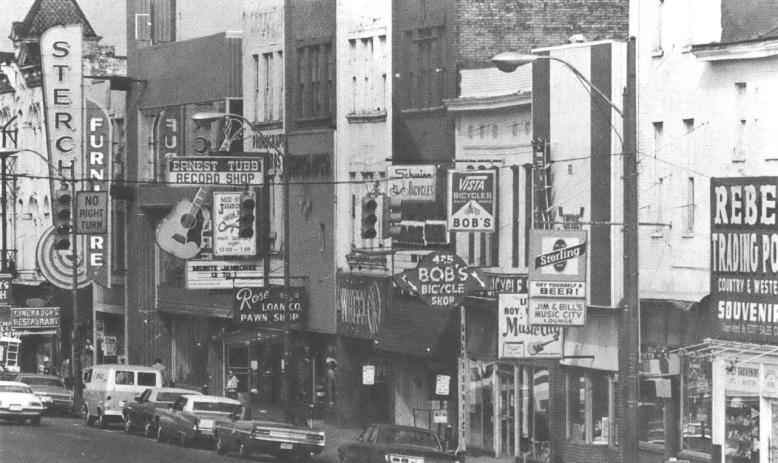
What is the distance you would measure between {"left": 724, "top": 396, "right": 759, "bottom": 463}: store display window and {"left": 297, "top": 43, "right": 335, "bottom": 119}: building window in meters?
22.4

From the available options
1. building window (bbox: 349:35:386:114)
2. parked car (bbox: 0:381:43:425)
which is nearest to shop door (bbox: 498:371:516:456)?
building window (bbox: 349:35:386:114)

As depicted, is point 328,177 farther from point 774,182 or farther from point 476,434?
point 774,182

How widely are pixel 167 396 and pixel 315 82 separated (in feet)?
38.7

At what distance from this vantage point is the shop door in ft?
141

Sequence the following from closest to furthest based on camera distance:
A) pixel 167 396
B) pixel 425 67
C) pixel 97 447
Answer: pixel 97 447 < pixel 425 67 < pixel 167 396

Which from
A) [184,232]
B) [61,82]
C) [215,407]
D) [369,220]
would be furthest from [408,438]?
[61,82]

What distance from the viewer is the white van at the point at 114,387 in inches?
2088

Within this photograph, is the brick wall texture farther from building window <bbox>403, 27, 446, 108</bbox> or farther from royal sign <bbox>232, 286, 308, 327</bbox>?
royal sign <bbox>232, 286, 308, 327</bbox>

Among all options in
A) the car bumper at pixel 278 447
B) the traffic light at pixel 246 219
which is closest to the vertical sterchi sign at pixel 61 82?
the traffic light at pixel 246 219

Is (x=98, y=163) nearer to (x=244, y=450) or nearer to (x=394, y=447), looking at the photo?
(x=244, y=450)

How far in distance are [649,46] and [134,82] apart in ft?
120

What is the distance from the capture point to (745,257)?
33.2 m

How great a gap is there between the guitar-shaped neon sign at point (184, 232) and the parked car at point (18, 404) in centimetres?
799

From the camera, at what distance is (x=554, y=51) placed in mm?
40375
